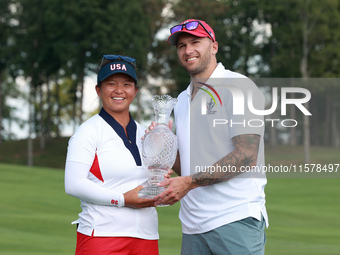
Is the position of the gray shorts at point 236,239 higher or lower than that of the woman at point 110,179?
lower

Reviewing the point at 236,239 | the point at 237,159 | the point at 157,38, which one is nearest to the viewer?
the point at 237,159

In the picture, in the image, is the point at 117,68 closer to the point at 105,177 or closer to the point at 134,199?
the point at 105,177

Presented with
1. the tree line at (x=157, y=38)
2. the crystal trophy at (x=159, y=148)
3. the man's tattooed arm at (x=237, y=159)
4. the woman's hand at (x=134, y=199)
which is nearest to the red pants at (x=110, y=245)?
the woman's hand at (x=134, y=199)

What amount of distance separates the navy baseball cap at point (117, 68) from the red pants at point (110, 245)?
1.19m

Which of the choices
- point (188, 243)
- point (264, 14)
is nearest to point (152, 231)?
point (188, 243)

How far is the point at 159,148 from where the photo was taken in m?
4.40

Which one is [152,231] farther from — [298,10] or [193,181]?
[298,10]

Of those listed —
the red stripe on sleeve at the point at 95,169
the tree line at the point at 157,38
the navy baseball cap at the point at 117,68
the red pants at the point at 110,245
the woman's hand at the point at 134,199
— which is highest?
the tree line at the point at 157,38

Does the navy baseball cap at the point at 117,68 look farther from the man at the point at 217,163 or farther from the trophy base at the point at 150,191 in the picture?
the trophy base at the point at 150,191

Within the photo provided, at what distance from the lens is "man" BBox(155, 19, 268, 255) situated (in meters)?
4.28

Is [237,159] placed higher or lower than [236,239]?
higher

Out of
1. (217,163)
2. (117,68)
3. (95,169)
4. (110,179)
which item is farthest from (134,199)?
(117,68)

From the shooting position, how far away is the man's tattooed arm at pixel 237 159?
13.9 feet

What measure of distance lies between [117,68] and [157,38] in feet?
137
